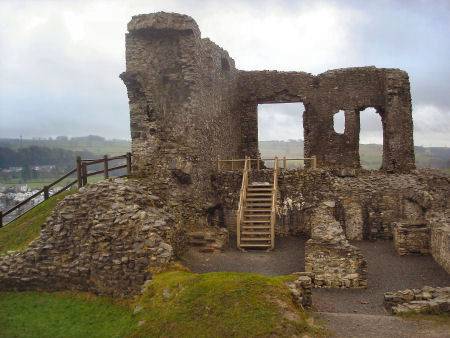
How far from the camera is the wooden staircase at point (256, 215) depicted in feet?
65.8

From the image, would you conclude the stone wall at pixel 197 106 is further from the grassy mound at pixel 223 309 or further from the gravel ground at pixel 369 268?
the grassy mound at pixel 223 309

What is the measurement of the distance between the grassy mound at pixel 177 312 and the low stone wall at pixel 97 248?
0.64 metres

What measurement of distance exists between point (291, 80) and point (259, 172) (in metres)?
8.61

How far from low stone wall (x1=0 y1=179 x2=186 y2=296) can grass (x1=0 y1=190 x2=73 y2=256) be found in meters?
2.45

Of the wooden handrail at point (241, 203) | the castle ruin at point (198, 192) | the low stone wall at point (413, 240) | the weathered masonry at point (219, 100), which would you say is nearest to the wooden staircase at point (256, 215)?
the wooden handrail at point (241, 203)

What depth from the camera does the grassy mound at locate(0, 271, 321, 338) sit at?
34.9ft

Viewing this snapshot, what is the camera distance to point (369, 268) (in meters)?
18.4

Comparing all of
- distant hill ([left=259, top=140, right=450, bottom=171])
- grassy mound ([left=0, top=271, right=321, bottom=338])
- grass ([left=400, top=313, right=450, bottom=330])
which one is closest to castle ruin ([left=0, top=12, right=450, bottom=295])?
grassy mound ([left=0, top=271, right=321, bottom=338])

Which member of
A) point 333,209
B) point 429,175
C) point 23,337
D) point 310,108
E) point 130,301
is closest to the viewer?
point 23,337

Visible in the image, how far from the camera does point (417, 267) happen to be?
60.5 ft

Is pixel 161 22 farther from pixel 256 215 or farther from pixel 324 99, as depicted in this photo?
pixel 324 99

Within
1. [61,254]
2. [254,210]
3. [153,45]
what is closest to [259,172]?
[254,210]

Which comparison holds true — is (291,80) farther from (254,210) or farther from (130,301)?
(130,301)

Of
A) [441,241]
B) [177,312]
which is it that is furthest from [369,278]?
[177,312]
